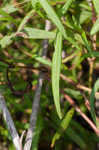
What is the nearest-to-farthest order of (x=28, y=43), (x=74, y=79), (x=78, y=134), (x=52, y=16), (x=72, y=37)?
(x=52, y=16) → (x=72, y=37) → (x=74, y=79) → (x=78, y=134) → (x=28, y=43)

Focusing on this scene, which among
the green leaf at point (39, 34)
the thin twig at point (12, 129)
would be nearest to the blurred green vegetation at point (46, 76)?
the green leaf at point (39, 34)

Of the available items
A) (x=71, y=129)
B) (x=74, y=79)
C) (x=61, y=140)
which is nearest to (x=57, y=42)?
(x=74, y=79)

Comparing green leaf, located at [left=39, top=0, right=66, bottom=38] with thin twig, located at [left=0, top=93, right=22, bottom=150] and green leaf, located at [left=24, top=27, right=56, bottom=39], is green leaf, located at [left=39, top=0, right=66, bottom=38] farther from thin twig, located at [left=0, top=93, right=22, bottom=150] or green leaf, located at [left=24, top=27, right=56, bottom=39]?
thin twig, located at [left=0, top=93, right=22, bottom=150]

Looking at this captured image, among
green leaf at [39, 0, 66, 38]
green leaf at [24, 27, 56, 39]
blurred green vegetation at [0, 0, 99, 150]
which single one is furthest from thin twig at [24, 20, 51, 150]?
green leaf at [39, 0, 66, 38]

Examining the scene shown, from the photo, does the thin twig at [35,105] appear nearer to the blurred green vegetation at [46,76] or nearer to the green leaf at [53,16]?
the blurred green vegetation at [46,76]

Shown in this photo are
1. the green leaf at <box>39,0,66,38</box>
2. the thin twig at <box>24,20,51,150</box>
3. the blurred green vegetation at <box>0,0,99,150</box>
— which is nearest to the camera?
the green leaf at <box>39,0,66,38</box>

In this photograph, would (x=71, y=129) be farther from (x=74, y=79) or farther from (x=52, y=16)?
(x=52, y=16)

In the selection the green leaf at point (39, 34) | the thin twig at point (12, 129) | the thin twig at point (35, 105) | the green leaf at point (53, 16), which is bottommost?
the thin twig at point (35, 105)

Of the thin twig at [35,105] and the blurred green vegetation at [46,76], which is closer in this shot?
the thin twig at [35,105]

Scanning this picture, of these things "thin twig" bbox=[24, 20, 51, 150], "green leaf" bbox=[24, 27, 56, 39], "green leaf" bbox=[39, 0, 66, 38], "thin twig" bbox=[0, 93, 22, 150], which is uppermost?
"green leaf" bbox=[39, 0, 66, 38]

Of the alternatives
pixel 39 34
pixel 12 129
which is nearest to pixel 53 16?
pixel 39 34

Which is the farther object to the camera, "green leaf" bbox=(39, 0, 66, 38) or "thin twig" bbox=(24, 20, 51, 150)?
"thin twig" bbox=(24, 20, 51, 150)
